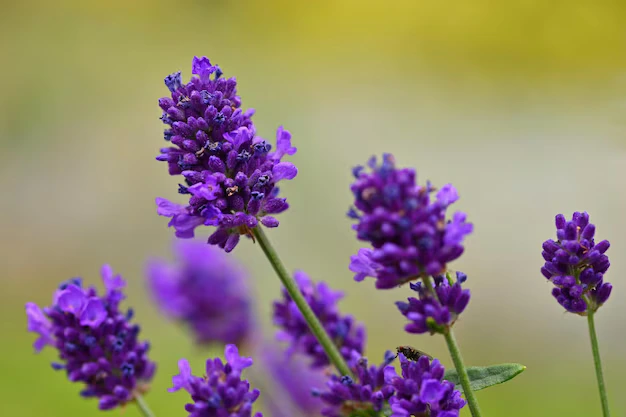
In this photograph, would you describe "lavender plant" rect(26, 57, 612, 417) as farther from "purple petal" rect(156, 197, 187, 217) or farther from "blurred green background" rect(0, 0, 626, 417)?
"blurred green background" rect(0, 0, 626, 417)

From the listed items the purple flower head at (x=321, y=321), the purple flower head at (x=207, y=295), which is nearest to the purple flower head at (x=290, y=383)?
the purple flower head at (x=207, y=295)

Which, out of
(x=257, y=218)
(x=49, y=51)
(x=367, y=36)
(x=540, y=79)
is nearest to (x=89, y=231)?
(x=49, y=51)

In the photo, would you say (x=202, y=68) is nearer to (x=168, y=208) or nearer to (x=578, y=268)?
(x=168, y=208)

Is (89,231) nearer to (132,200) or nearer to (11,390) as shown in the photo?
(132,200)

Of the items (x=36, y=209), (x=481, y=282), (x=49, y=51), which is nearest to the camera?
(x=481, y=282)

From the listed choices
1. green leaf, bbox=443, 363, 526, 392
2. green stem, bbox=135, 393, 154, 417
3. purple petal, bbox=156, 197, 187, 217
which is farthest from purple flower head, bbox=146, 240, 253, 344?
green leaf, bbox=443, 363, 526, 392

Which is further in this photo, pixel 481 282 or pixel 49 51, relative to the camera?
pixel 49 51

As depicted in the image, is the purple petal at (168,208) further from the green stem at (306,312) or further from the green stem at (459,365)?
the green stem at (459,365)
